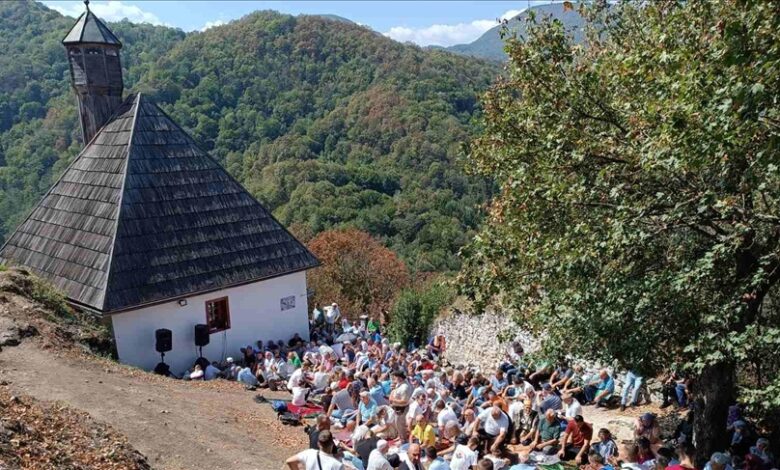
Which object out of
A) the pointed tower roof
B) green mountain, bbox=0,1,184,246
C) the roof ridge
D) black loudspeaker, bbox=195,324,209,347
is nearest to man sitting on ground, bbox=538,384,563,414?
black loudspeaker, bbox=195,324,209,347

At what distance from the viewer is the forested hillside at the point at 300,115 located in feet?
168

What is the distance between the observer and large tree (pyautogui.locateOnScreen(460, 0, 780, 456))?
5.71m

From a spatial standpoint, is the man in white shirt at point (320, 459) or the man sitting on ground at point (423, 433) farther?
the man sitting on ground at point (423, 433)

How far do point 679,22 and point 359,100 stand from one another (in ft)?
235

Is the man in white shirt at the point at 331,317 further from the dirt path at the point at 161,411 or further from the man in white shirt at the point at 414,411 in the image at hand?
the man in white shirt at the point at 414,411

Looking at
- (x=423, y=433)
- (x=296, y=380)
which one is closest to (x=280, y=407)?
(x=296, y=380)

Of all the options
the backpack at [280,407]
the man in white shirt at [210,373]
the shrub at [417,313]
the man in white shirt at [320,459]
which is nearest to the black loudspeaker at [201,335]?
the man in white shirt at [210,373]

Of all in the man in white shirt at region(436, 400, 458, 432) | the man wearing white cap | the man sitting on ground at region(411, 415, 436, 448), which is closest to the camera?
the man wearing white cap

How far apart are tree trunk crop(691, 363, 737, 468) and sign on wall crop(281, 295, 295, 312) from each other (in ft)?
36.8

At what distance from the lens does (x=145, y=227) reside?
15.0 m

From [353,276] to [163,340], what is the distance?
42.4 ft

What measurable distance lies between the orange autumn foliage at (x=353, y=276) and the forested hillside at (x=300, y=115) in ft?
26.0

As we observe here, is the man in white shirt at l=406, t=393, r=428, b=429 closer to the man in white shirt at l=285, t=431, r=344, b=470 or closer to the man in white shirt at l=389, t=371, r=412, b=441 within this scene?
the man in white shirt at l=389, t=371, r=412, b=441

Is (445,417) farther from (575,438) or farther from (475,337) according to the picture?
(475,337)
